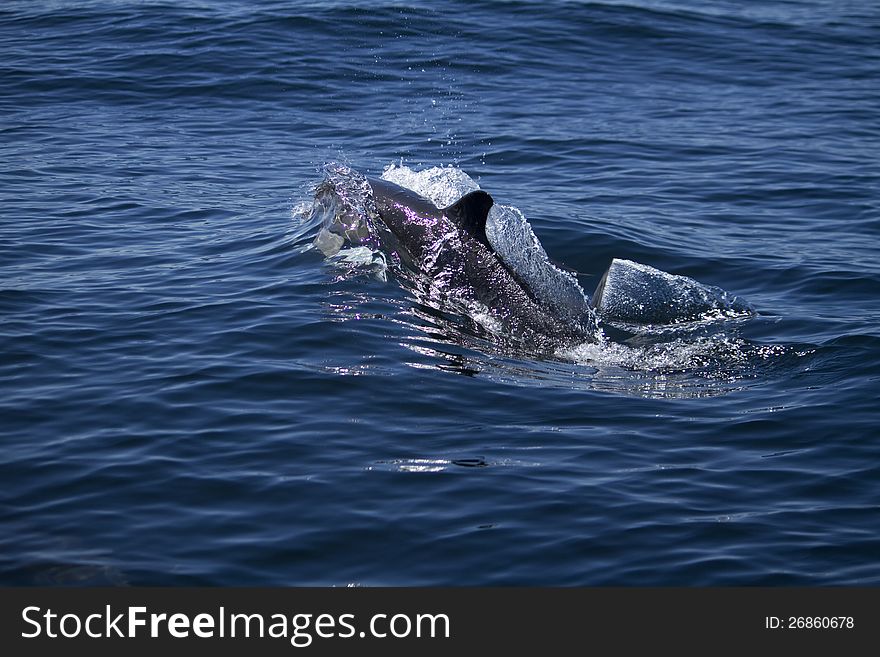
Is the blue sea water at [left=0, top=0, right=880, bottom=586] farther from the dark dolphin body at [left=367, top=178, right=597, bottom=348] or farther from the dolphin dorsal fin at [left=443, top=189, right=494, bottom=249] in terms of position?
the dolphin dorsal fin at [left=443, top=189, right=494, bottom=249]

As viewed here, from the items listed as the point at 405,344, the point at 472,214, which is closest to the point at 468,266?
the point at 472,214

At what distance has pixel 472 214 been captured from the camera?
13.2m

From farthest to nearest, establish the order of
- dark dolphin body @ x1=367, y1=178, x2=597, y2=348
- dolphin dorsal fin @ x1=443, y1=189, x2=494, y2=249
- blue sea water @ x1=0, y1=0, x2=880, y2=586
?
dolphin dorsal fin @ x1=443, y1=189, x2=494, y2=249 < dark dolphin body @ x1=367, y1=178, x2=597, y2=348 < blue sea water @ x1=0, y1=0, x2=880, y2=586

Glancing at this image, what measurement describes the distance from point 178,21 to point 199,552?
22326 mm

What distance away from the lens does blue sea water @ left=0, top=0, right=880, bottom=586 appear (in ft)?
26.4

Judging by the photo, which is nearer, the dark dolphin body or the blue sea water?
the blue sea water

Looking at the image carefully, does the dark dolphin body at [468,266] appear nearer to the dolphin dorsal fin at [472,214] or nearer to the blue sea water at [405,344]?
the dolphin dorsal fin at [472,214]

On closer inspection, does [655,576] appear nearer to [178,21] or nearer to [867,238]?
[867,238]

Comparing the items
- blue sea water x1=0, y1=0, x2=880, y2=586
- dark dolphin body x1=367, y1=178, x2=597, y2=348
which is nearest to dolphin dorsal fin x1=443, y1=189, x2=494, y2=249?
dark dolphin body x1=367, y1=178, x2=597, y2=348

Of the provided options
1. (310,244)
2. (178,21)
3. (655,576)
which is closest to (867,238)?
(310,244)

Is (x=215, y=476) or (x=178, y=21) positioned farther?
(x=178, y=21)

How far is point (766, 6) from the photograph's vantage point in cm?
3309

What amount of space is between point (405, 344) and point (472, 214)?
7.15 ft

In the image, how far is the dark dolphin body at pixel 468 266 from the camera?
1252cm
